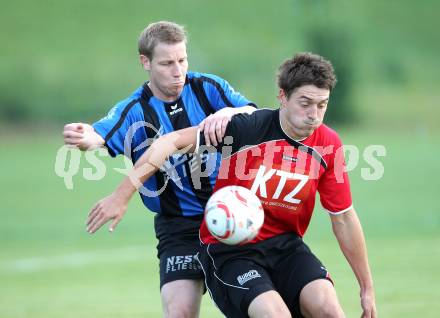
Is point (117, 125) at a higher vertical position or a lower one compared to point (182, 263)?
higher

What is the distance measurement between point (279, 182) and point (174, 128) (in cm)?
128

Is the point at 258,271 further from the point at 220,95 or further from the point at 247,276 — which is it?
the point at 220,95

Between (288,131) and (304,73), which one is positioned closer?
(304,73)

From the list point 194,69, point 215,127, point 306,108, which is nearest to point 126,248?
point 215,127

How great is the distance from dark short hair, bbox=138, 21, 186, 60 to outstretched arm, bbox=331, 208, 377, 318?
75.9 inches

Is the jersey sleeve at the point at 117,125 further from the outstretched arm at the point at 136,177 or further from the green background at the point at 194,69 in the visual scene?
the green background at the point at 194,69

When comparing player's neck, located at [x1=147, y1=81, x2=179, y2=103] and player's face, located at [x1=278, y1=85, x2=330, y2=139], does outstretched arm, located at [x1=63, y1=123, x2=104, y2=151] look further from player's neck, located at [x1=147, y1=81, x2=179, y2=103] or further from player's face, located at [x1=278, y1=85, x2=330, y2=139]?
player's face, located at [x1=278, y1=85, x2=330, y2=139]

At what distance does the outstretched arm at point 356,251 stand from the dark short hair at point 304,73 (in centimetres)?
95

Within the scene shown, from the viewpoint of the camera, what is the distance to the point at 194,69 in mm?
37344

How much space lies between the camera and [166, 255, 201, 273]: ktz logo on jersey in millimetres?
7109

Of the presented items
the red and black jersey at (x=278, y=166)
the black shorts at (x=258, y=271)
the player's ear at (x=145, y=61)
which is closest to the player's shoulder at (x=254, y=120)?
the red and black jersey at (x=278, y=166)

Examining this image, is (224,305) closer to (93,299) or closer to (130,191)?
(130,191)

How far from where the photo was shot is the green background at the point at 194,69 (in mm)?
11920

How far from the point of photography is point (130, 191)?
6227mm
